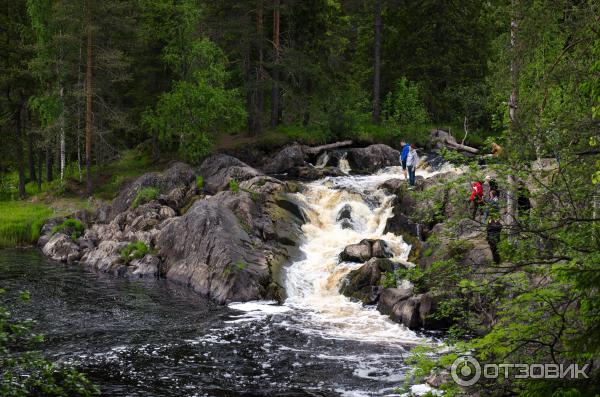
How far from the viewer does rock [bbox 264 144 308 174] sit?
37094 mm

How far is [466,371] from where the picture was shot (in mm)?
8711

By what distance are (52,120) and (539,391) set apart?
117 feet

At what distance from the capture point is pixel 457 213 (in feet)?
30.7

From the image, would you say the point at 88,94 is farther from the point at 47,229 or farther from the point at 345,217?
the point at 345,217

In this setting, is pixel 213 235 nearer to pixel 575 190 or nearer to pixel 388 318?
pixel 388 318

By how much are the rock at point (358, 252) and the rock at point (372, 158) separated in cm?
1349

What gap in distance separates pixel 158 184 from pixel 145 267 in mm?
8592

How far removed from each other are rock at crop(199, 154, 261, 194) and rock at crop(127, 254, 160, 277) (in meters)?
6.93

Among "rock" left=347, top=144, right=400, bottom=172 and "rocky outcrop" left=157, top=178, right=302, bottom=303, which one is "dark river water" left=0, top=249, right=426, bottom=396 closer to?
"rocky outcrop" left=157, top=178, right=302, bottom=303

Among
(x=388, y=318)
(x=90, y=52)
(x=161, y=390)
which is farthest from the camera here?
(x=90, y=52)

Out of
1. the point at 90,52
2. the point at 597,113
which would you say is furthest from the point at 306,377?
the point at 90,52

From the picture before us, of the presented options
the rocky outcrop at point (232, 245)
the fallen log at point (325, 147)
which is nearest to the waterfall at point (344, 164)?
the fallen log at point (325, 147)

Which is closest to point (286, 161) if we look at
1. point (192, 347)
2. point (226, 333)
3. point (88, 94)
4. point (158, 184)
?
point (158, 184)

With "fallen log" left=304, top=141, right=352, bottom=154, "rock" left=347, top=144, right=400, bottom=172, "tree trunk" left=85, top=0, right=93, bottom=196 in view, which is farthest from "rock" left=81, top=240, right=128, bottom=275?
"rock" left=347, top=144, right=400, bottom=172
